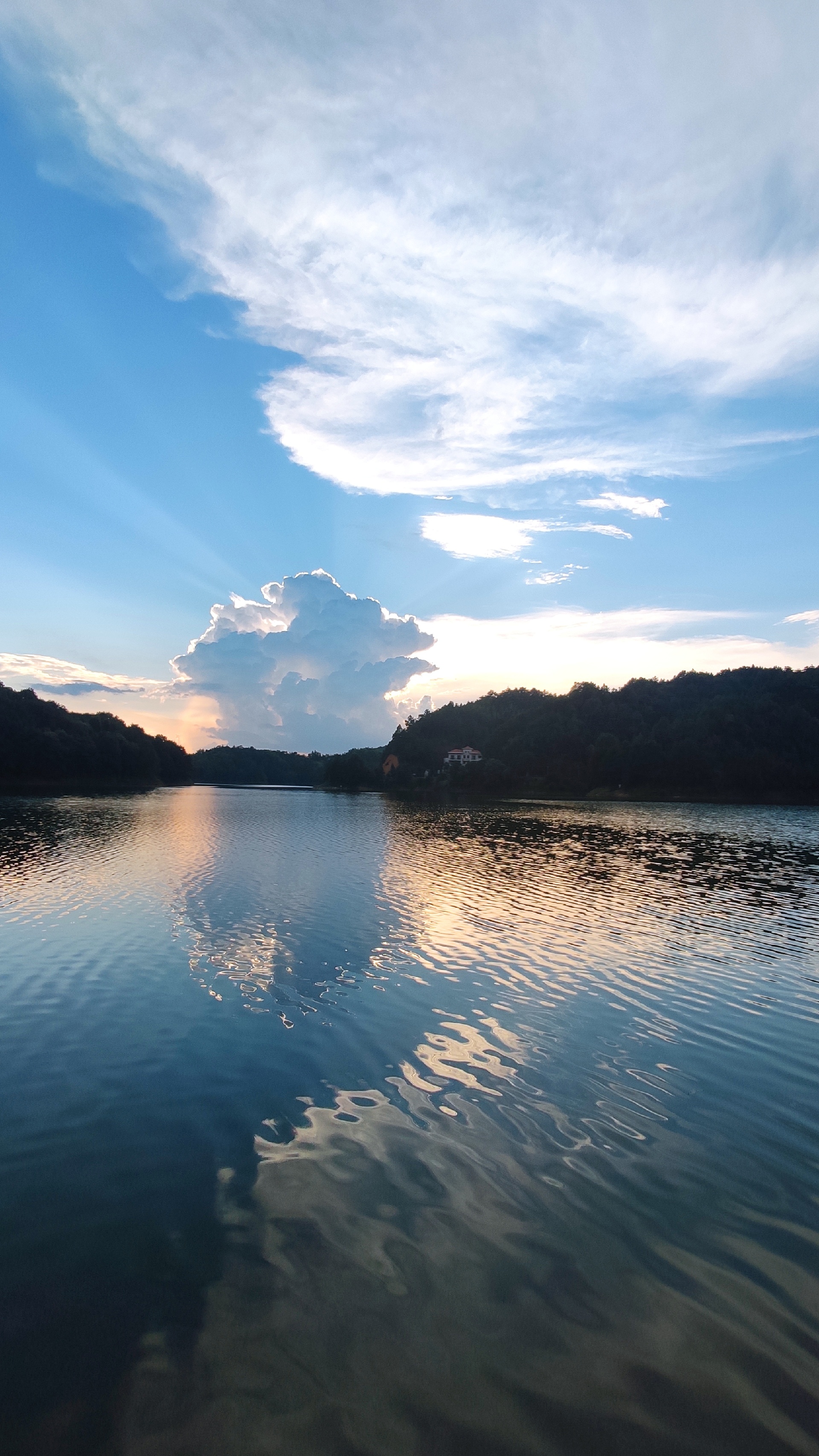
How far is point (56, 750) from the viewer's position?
15100 cm

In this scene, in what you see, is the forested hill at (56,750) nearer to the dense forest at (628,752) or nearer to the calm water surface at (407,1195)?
the dense forest at (628,752)

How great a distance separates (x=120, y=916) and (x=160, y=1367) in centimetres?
2094

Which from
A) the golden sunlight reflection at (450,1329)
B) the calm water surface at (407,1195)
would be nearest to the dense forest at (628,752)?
the calm water surface at (407,1195)

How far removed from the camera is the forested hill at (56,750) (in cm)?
14650

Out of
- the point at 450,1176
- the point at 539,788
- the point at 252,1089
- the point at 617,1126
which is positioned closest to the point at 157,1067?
the point at 252,1089

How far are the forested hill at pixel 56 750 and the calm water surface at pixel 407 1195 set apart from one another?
14158 cm

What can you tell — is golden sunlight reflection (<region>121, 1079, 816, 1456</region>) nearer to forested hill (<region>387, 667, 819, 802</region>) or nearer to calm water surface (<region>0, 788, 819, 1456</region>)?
calm water surface (<region>0, 788, 819, 1456</region>)

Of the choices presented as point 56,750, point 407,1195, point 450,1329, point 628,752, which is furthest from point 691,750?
point 450,1329

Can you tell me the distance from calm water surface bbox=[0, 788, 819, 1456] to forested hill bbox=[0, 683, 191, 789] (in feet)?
464

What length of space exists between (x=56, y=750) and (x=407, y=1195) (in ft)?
528

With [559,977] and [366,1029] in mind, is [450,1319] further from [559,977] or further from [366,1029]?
[559,977]

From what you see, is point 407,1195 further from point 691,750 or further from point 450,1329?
point 691,750

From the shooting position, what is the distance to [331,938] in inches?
901

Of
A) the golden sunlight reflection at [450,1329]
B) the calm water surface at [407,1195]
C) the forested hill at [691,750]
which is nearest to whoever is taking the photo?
the golden sunlight reflection at [450,1329]
